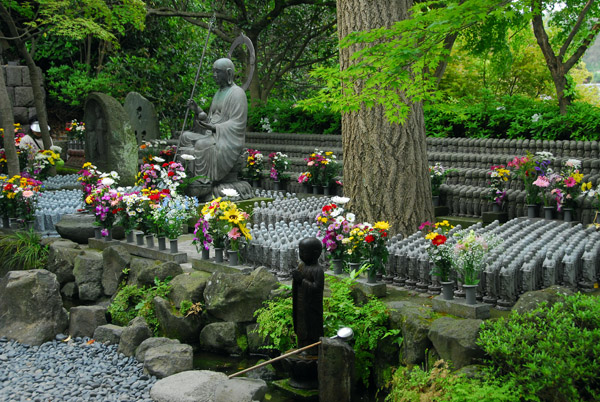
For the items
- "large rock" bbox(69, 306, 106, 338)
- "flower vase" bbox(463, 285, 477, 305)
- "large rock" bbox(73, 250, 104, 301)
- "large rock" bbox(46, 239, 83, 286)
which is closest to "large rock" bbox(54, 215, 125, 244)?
"large rock" bbox(46, 239, 83, 286)

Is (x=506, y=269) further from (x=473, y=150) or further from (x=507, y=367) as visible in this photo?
(x=473, y=150)

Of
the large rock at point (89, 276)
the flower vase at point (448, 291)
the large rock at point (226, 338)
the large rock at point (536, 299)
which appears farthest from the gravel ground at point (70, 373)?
the large rock at point (536, 299)

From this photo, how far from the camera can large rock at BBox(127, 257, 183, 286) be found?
8125mm

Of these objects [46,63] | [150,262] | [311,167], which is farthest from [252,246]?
[46,63]

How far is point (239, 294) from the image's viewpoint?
277 inches

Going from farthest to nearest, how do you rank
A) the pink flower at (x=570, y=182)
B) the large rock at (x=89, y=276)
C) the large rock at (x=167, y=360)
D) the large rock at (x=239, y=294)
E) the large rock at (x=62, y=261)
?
the large rock at (x=62, y=261)
the pink flower at (x=570, y=182)
the large rock at (x=89, y=276)
the large rock at (x=239, y=294)
the large rock at (x=167, y=360)

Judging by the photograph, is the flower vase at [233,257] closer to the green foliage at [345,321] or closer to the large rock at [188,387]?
the green foliage at [345,321]

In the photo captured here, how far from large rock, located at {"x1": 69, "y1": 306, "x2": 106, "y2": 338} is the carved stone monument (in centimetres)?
604

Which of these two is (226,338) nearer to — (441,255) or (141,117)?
(441,255)

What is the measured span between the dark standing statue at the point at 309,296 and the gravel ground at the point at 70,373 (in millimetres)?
1709

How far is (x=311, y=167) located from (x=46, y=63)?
553 inches

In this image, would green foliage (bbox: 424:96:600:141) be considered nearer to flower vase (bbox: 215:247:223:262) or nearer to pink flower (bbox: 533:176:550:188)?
pink flower (bbox: 533:176:550:188)

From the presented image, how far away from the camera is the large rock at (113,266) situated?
8805 millimetres

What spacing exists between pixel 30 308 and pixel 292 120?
11.0m
